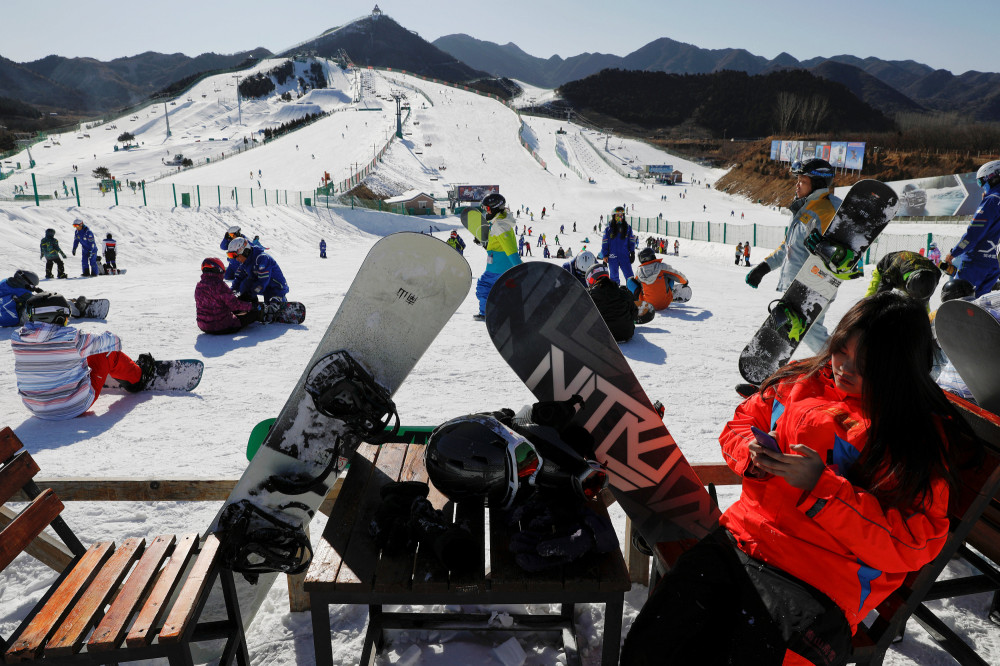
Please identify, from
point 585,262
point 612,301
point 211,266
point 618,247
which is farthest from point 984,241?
point 211,266

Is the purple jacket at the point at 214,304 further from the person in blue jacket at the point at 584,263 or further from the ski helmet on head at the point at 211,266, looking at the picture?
the person in blue jacket at the point at 584,263

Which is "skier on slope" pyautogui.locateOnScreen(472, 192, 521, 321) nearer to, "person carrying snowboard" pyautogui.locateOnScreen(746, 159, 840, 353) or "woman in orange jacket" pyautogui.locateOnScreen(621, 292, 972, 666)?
"person carrying snowboard" pyautogui.locateOnScreen(746, 159, 840, 353)

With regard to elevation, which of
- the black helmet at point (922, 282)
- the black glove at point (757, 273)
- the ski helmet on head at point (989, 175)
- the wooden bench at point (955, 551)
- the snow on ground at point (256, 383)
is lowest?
the snow on ground at point (256, 383)

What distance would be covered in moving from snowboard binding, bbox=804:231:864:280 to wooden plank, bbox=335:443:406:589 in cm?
388

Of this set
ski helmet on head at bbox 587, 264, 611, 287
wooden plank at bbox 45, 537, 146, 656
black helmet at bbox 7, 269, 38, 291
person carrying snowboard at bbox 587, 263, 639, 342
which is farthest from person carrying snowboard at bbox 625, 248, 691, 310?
black helmet at bbox 7, 269, 38, 291

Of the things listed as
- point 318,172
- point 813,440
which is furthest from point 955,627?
point 318,172

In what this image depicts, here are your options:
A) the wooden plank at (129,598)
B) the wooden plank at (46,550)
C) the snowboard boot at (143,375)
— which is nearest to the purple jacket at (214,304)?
the snowboard boot at (143,375)

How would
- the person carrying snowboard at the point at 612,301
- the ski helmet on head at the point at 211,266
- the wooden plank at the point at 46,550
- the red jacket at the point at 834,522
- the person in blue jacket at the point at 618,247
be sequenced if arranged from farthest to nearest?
the person in blue jacket at the point at 618,247 → the ski helmet on head at the point at 211,266 → the person carrying snowboard at the point at 612,301 → the wooden plank at the point at 46,550 → the red jacket at the point at 834,522

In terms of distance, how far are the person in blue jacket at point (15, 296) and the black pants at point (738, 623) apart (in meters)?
8.20

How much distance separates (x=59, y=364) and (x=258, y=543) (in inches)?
138

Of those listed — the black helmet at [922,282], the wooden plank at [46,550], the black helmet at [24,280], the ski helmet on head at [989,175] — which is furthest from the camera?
the black helmet at [24,280]

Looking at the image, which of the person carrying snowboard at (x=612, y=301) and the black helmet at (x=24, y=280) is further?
the black helmet at (x=24, y=280)

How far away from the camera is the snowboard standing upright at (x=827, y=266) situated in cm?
457

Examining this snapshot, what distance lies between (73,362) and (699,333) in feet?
21.4
